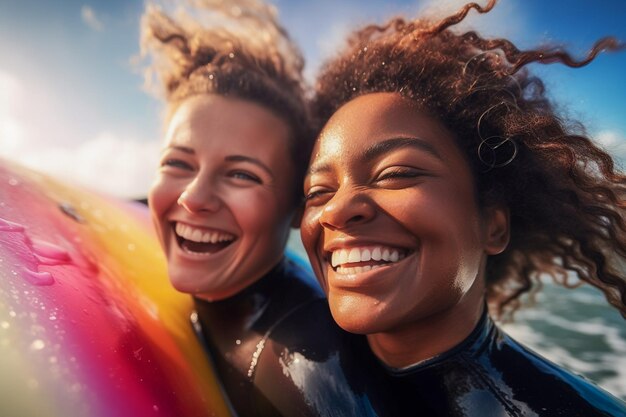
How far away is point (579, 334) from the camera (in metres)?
5.21

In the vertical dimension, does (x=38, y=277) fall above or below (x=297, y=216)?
below

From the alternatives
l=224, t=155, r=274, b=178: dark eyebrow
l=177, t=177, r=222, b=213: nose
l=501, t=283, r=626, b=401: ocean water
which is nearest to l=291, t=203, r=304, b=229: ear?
l=224, t=155, r=274, b=178: dark eyebrow

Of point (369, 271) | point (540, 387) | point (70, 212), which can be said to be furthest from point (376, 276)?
point (70, 212)

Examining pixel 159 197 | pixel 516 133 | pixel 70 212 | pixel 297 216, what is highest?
pixel 516 133

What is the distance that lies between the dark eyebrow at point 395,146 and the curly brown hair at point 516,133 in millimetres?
164

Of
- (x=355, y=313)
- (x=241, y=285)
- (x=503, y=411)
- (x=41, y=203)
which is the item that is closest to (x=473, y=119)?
(x=355, y=313)

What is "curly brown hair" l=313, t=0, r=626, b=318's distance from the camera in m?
1.68

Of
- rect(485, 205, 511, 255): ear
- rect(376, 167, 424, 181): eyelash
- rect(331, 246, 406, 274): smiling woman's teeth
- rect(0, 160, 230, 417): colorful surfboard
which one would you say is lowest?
rect(0, 160, 230, 417): colorful surfboard

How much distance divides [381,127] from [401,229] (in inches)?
13.5

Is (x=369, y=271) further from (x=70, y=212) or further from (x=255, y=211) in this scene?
(x=70, y=212)

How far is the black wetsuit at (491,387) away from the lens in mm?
1501

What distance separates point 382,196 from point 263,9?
1832 millimetres

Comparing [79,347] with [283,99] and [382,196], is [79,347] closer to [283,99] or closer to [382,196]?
[382,196]

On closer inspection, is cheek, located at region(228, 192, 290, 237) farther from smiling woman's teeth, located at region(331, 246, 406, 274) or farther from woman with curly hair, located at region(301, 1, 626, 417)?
smiling woman's teeth, located at region(331, 246, 406, 274)
